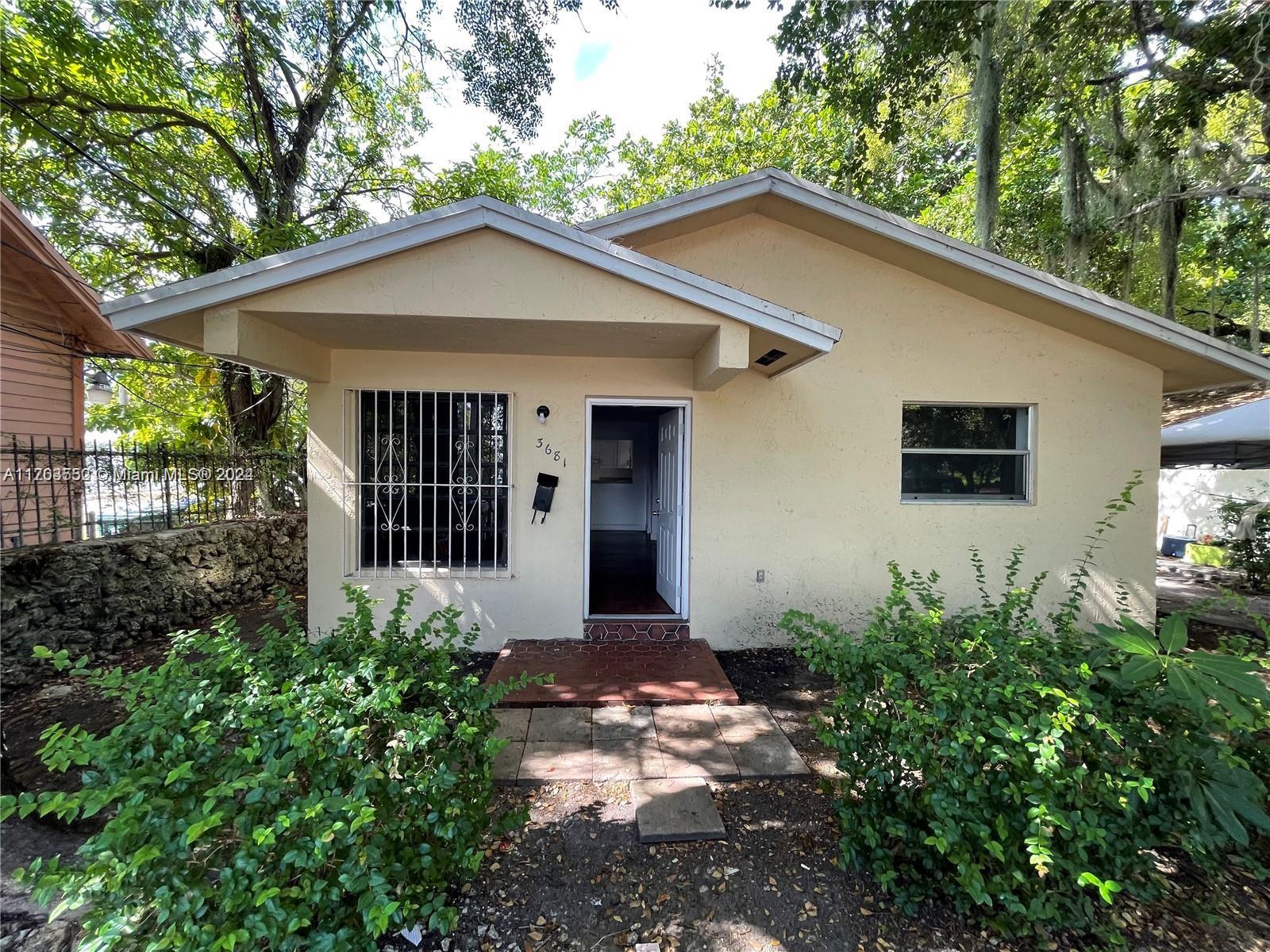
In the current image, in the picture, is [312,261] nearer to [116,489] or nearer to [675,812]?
[116,489]

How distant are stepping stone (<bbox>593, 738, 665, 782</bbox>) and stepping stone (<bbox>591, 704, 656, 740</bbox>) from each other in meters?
0.07

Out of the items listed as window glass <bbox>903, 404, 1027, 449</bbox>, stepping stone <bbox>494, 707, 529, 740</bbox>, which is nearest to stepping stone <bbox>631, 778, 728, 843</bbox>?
stepping stone <bbox>494, 707, 529, 740</bbox>

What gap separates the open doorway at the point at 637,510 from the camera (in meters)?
5.31

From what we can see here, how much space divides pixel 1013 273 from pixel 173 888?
6524 millimetres

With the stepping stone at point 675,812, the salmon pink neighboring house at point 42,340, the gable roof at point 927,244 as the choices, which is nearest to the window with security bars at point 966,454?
the gable roof at point 927,244

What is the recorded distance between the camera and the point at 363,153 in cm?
922

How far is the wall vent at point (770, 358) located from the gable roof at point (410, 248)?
27.1 inches

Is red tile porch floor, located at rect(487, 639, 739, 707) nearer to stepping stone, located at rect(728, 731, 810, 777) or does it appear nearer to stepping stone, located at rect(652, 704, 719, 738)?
stepping stone, located at rect(652, 704, 719, 738)

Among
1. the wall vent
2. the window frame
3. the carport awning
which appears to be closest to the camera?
the wall vent

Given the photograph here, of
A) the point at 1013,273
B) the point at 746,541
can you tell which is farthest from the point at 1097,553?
the point at 746,541

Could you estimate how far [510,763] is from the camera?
314cm

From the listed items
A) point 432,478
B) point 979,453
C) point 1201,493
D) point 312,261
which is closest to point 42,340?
point 432,478

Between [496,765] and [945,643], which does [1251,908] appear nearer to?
[945,643]

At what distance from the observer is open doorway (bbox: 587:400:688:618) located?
5312 millimetres
